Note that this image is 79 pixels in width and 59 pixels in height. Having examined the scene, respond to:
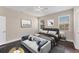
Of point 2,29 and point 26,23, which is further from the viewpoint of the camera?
point 26,23

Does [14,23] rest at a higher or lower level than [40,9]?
lower

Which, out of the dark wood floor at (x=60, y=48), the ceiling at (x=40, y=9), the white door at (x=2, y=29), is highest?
the ceiling at (x=40, y=9)

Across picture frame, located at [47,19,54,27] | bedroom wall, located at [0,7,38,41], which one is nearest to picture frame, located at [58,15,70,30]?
picture frame, located at [47,19,54,27]

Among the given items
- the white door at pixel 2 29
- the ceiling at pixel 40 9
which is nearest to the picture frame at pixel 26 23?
the ceiling at pixel 40 9

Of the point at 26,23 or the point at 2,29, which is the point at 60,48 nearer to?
the point at 26,23

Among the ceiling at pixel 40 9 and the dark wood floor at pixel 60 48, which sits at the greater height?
the ceiling at pixel 40 9

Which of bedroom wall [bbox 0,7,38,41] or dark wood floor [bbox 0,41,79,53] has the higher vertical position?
bedroom wall [bbox 0,7,38,41]

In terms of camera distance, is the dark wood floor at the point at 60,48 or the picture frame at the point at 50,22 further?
the picture frame at the point at 50,22

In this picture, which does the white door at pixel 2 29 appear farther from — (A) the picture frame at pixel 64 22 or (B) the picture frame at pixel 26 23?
(A) the picture frame at pixel 64 22

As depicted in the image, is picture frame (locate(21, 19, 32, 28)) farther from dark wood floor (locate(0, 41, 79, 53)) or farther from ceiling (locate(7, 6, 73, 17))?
dark wood floor (locate(0, 41, 79, 53))

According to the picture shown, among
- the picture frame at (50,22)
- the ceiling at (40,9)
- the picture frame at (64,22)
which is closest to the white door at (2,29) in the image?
the ceiling at (40,9)

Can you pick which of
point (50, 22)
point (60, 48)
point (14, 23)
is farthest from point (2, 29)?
point (60, 48)
